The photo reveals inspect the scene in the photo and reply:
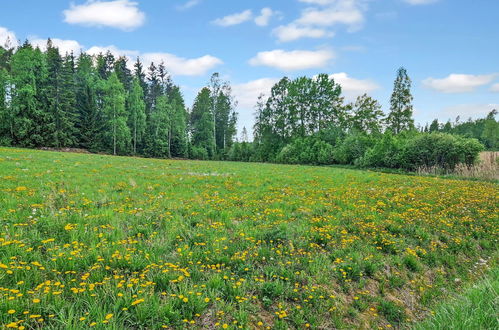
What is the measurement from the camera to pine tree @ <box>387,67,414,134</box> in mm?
52531

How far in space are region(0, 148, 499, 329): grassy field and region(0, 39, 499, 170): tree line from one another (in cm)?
2651

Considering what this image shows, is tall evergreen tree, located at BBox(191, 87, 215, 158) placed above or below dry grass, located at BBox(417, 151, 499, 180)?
above

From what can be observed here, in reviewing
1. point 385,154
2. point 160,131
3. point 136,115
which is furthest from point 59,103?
point 385,154

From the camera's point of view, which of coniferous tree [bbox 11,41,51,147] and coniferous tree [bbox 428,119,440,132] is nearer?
coniferous tree [bbox 11,41,51,147]

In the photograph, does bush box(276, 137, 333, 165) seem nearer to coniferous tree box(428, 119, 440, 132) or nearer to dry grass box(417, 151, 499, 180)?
dry grass box(417, 151, 499, 180)

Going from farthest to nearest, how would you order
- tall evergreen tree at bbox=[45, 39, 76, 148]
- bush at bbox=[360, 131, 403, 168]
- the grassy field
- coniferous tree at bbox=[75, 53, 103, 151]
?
coniferous tree at bbox=[75, 53, 103, 151]
tall evergreen tree at bbox=[45, 39, 76, 148]
bush at bbox=[360, 131, 403, 168]
the grassy field

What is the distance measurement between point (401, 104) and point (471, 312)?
58.4 m

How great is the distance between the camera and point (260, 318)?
371cm

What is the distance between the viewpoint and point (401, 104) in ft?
174

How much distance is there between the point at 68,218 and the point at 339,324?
6.02 meters

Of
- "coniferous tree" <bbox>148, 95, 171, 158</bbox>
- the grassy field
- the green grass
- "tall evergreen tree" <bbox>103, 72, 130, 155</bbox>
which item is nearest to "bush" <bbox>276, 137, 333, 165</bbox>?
"coniferous tree" <bbox>148, 95, 171, 158</bbox>

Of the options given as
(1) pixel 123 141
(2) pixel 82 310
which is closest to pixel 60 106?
(1) pixel 123 141

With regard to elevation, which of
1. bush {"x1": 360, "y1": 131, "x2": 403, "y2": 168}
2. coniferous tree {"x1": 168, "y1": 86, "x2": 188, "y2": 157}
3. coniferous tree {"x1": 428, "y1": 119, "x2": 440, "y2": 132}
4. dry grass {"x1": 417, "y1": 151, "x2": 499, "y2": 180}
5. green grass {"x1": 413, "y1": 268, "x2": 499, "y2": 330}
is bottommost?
green grass {"x1": 413, "y1": 268, "x2": 499, "y2": 330}

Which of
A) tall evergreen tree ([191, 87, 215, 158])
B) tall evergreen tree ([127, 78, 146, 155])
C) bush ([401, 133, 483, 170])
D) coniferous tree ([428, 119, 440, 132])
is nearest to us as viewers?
bush ([401, 133, 483, 170])
